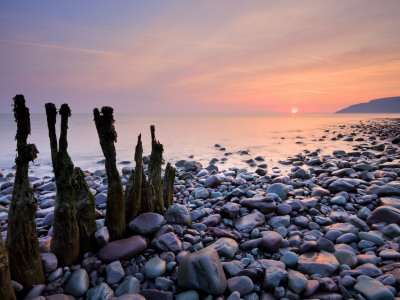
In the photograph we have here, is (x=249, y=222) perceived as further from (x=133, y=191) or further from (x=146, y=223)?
(x=133, y=191)

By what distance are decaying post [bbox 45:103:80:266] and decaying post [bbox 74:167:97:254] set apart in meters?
0.17

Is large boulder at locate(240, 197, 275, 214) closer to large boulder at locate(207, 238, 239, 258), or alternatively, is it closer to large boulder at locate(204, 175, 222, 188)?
large boulder at locate(207, 238, 239, 258)

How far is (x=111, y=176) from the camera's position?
3369mm

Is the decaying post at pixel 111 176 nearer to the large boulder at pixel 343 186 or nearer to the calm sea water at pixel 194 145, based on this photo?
the large boulder at pixel 343 186

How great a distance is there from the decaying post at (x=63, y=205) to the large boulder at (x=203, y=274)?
4.92ft

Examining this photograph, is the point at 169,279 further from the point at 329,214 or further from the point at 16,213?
the point at 329,214

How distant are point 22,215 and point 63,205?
1.47ft

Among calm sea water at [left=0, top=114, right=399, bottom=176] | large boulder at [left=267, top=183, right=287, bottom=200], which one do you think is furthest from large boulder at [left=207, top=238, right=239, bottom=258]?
calm sea water at [left=0, top=114, right=399, bottom=176]

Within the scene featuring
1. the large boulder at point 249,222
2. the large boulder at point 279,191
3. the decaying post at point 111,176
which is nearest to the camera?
the decaying post at point 111,176

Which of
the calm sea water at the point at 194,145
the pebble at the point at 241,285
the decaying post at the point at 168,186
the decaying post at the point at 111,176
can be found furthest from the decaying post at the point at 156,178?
the calm sea water at the point at 194,145

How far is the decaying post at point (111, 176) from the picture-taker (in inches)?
125

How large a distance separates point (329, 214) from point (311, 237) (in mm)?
1313

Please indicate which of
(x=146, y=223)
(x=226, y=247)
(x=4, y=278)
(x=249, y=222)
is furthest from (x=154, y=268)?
(x=249, y=222)

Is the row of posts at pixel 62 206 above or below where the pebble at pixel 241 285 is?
above
